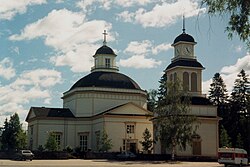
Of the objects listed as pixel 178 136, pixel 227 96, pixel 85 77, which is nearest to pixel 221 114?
pixel 227 96

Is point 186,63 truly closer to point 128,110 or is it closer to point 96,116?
point 128,110

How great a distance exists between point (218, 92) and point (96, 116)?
3233cm

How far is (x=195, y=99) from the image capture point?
67000 millimetres

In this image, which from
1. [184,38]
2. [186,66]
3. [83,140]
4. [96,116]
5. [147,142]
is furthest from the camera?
[83,140]

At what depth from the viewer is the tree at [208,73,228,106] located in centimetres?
9669

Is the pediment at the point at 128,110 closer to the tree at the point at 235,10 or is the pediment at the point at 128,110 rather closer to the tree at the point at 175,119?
the tree at the point at 175,119

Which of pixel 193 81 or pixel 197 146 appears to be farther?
pixel 193 81

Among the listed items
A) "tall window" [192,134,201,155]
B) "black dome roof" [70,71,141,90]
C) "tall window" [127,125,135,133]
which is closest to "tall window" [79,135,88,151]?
"tall window" [127,125,135,133]

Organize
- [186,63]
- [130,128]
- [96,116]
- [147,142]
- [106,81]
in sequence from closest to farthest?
1. [186,63]
2. [147,142]
3. [130,128]
4. [96,116]
5. [106,81]

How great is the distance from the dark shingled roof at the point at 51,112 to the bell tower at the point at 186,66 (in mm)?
20990

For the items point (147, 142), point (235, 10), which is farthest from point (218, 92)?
point (235, 10)

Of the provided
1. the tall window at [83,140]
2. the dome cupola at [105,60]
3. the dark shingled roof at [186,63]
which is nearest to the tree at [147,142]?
the dark shingled roof at [186,63]

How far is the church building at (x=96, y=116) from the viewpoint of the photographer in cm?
7538

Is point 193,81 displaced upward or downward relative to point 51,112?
upward
